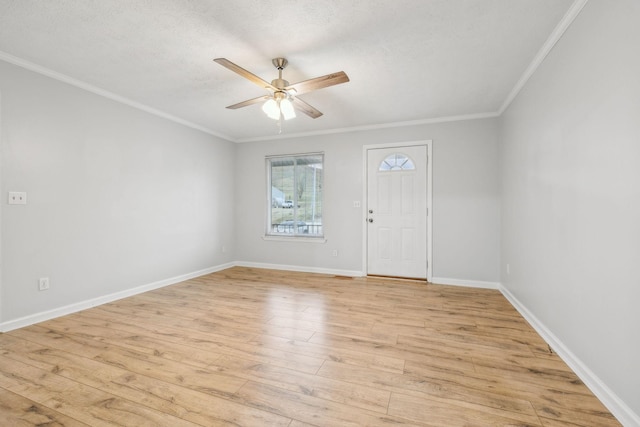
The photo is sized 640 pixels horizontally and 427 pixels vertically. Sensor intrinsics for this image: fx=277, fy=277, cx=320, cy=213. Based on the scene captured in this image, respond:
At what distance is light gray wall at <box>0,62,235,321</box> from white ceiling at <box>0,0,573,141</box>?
376 millimetres

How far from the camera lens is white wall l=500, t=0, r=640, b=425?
4.62 feet

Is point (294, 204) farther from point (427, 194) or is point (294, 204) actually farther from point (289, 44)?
point (289, 44)

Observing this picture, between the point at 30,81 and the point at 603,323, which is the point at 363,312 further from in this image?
the point at 30,81

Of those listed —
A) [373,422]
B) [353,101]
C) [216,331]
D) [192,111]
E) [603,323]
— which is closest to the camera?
[373,422]

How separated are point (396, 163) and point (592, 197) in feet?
9.50

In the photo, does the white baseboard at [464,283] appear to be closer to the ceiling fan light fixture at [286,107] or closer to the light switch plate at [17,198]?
the ceiling fan light fixture at [286,107]

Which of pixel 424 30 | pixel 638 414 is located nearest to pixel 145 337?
pixel 638 414

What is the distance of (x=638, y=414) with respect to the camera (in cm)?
135

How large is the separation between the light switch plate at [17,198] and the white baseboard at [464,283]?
16.3 feet

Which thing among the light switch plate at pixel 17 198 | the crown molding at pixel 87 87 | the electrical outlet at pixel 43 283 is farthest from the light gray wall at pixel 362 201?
the light switch plate at pixel 17 198

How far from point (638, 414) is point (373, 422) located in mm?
1281

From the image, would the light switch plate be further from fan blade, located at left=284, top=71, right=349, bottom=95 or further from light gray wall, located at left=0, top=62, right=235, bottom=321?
fan blade, located at left=284, top=71, right=349, bottom=95

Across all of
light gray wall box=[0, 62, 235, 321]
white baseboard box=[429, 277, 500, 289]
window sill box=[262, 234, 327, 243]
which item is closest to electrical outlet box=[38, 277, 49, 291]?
light gray wall box=[0, 62, 235, 321]

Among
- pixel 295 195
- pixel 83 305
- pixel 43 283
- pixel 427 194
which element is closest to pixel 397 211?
pixel 427 194
